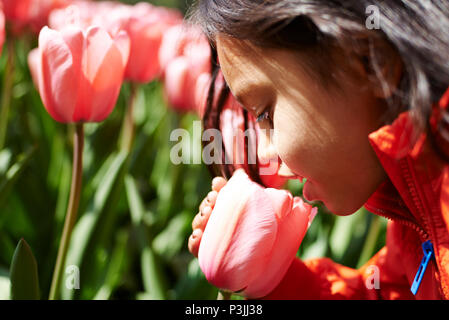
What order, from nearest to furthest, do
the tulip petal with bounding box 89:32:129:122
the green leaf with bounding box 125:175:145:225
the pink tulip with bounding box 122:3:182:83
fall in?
the tulip petal with bounding box 89:32:129:122 < the green leaf with bounding box 125:175:145:225 < the pink tulip with bounding box 122:3:182:83

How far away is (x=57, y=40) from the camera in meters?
0.74

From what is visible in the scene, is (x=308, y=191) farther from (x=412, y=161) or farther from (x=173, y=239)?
(x=173, y=239)

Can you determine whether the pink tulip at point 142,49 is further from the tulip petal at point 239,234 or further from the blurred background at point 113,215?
the tulip petal at point 239,234

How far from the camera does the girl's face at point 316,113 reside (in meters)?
0.60

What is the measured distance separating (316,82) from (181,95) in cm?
83

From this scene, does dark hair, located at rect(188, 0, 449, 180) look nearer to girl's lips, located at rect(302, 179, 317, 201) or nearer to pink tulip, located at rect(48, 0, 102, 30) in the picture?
girl's lips, located at rect(302, 179, 317, 201)

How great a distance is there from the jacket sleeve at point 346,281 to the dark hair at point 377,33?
308 millimetres

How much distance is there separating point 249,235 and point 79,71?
319mm

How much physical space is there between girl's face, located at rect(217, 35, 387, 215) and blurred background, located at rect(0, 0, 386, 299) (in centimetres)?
26

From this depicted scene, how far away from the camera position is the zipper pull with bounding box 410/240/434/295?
28.1 inches

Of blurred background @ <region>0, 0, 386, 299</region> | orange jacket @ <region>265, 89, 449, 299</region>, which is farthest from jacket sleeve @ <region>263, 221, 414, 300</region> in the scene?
blurred background @ <region>0, 0, 386, 299</region>

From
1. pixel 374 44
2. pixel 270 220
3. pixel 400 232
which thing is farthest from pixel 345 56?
pixel 400 232

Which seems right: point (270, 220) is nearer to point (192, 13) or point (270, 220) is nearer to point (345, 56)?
point (345, 56)

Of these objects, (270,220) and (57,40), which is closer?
(270,220)
